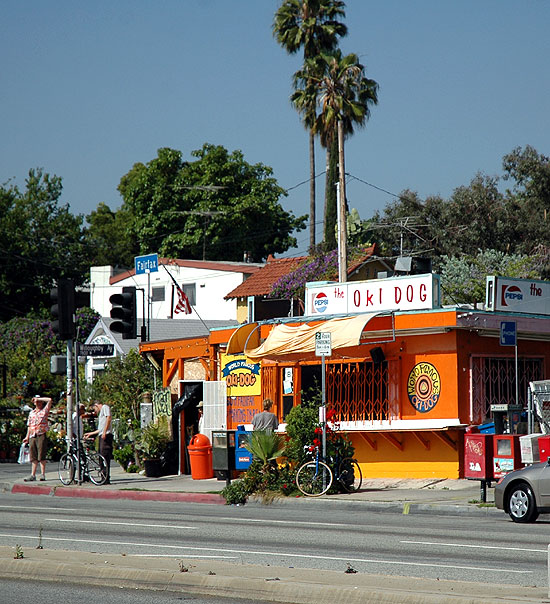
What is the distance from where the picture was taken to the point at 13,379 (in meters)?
41.2

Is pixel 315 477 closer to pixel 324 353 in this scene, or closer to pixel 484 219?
pixel 324 353

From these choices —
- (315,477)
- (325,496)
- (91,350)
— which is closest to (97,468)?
(91,350)

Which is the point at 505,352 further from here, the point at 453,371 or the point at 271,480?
the point at 271,480

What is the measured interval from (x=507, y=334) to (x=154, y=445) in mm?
9608

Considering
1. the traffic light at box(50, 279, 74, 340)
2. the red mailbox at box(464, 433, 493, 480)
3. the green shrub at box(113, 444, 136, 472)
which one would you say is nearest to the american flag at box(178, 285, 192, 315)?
the green shrub at box(113, 444, 136, 472)

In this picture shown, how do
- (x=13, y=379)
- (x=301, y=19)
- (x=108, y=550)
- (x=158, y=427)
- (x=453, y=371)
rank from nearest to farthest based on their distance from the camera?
(x=108, y=550)
(x=453, y=371)
(x=158, y=427)
(x=13, y=379)
(x=301, y=19)

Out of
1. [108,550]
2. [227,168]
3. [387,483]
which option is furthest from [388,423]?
[227,168]

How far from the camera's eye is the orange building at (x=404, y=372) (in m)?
22.4

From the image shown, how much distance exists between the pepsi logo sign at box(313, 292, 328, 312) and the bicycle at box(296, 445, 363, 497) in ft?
16.9

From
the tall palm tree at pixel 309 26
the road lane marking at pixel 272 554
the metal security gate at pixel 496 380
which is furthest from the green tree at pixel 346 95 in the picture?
the road lane marking at pixel 272 554

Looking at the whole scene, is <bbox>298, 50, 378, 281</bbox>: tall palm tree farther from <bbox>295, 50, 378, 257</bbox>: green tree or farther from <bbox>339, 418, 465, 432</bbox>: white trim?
<bbox>339, 418, 465, 432</bbox>: white trim

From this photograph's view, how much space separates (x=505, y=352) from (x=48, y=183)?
53708mm

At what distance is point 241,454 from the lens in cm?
2278

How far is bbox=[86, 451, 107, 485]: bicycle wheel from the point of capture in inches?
937
